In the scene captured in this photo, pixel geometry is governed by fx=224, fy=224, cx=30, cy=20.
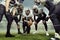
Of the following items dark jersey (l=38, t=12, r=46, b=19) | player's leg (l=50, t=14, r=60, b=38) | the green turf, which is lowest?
the green turf

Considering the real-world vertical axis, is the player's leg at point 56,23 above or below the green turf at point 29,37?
above

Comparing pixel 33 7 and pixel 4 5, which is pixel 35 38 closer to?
A: pixel 33 7

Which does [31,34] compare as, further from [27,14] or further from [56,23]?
[56,23]

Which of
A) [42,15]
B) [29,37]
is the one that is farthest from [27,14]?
[29,37]

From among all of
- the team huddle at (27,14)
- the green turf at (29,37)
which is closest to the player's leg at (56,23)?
the team huddle at (27,14)

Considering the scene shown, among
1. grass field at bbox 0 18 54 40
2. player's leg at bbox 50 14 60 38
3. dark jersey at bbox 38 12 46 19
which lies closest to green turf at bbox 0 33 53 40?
grass field at bbox 0 18 54 40

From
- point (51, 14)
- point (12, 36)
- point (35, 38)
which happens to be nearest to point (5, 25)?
point (12, 36)

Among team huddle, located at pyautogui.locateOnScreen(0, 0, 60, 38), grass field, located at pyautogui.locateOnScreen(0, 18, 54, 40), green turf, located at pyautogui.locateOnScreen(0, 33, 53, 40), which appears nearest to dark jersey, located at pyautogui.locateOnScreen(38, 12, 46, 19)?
team huddle, located at pyautogui.locateOnScreen(0, 0, 60, 38)

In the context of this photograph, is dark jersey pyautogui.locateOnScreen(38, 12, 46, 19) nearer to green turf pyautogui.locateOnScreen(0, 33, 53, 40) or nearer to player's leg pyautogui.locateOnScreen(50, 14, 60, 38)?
player's leg pyautogui.locateOnScreen(50, 14, 60, 38)

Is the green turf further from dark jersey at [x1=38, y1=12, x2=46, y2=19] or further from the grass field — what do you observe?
dark jersey at [x1=38, y1=12, x2=46, y2=19]

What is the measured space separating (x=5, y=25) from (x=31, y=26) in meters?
0.44

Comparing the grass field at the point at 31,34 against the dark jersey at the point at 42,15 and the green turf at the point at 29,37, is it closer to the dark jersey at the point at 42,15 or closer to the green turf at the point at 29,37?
the green turf at the point at 29,37

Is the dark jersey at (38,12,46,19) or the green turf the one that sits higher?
the dark jersey at (38,12,46,19)

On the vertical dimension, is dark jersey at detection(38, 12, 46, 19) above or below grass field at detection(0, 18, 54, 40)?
above
